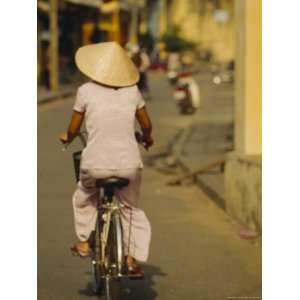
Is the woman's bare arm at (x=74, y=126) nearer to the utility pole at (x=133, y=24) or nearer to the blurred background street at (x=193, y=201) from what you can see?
the blurred background street at (x=193, y=201)

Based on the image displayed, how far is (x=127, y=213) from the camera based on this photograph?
6910 millimetres

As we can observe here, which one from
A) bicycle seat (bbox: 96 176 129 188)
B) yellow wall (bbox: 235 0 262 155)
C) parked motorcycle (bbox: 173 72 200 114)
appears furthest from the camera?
parked motorcycle (bbox: 173 72 200 114)

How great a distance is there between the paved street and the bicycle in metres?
A: 0.67

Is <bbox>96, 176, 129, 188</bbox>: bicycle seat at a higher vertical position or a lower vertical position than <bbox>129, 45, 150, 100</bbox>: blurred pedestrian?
higher

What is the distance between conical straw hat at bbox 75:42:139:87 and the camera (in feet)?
22.0

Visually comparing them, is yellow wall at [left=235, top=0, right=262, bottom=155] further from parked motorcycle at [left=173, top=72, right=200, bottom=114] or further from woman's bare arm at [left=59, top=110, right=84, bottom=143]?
parked motorcycle at [left=173, top=72, right=200, bottom=114]

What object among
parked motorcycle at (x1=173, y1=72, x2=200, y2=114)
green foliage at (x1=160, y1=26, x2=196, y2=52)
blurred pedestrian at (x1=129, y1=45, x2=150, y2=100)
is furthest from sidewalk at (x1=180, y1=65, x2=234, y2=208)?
green foliage at (x1=160, y1=26, x2=196, y2=52)

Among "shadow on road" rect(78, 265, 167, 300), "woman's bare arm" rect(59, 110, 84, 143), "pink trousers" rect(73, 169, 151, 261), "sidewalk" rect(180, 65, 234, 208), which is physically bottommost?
"sidewalk" rect(180, 65, 234, 208)

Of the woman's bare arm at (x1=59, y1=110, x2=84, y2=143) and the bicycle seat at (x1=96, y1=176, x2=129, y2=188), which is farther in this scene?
the woman's bare arm at (x1=59, y1=110, x2=84, y2=143)

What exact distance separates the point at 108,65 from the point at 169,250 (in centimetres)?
293

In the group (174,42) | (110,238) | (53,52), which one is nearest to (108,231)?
(110,238)
